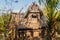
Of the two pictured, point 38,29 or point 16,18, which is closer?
point 16,18

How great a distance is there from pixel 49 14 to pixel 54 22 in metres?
1.25

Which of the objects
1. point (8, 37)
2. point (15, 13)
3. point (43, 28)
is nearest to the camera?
point (15, 13)

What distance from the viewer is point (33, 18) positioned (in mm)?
29125

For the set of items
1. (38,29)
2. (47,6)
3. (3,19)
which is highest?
(47,6)

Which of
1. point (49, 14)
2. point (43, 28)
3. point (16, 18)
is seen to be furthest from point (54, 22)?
point (43, 28)

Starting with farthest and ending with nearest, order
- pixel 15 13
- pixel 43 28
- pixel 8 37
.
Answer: pixel 43 28
pixel 8 37
pixel 15 13

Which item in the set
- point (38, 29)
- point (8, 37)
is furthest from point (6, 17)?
point (38, 29)

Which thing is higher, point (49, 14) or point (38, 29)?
point (49, 14)

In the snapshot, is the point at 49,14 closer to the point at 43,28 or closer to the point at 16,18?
the point at 16,18

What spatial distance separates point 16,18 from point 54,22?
4360mm

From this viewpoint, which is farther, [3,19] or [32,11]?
[32,11]

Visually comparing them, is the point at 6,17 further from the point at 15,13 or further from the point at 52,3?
the point at 52,3

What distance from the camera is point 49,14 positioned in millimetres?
20969

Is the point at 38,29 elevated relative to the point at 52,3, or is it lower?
lower
